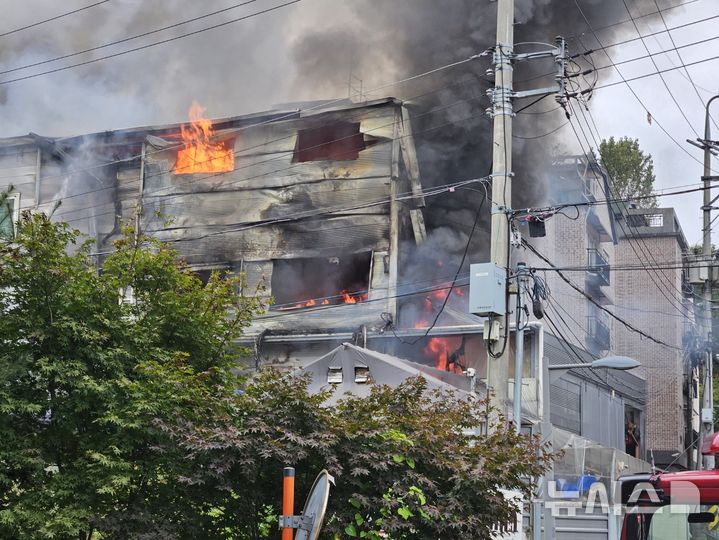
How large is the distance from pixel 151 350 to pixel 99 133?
21.3 metres

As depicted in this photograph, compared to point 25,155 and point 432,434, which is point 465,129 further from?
point 432,434

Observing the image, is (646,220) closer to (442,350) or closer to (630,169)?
(630,169)

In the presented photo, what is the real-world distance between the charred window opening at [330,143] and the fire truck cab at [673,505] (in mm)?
19793

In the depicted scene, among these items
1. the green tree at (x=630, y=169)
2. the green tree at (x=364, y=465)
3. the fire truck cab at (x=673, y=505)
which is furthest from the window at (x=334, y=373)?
the green tree at (x=630, y=169)

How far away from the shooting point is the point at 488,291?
13.5 m

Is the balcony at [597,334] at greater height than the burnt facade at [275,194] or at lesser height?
lesser

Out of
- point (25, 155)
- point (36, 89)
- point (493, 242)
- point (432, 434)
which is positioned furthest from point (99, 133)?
point (432, 434)

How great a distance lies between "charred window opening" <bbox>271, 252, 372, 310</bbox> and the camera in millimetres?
26547

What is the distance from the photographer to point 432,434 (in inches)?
339

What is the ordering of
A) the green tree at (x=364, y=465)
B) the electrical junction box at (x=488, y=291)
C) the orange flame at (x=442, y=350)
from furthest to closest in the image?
the orange flame at (x=442, y=350) → the electrical junction box at (x=488, y=291) → the green tree at (x=364, y=465)

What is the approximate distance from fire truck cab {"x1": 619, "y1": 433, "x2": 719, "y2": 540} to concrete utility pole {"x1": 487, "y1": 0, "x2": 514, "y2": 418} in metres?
4.67

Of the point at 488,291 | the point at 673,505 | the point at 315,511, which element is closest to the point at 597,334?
the point at 488,291

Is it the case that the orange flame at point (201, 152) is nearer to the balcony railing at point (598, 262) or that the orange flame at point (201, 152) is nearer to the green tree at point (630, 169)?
the balcony railing at point (598, 262)

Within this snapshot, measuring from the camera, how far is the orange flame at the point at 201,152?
2870 centimetres
